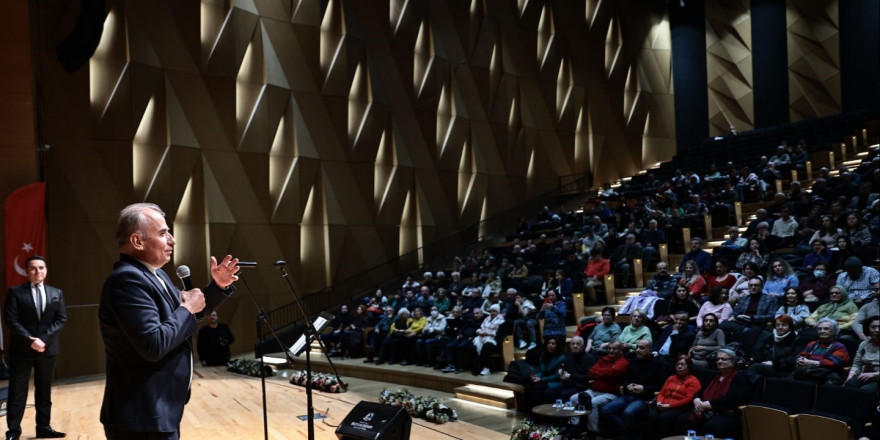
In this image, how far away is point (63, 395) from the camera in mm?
8781

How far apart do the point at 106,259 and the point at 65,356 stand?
67.7 inches

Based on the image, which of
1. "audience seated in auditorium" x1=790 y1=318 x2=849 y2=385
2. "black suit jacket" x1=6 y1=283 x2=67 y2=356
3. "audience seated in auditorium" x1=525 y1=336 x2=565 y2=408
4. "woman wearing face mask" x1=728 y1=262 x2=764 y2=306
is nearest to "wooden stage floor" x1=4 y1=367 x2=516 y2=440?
"audience seated in auditorium" x1=525 y1=336 x2=565 y2=408

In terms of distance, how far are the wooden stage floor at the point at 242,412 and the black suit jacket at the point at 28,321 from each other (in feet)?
3.71

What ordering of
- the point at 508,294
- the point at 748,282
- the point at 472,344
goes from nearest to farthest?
the point at 748,282
the point at 472,344
the point at 508,294

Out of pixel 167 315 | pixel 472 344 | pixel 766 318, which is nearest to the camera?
pixel 167 315

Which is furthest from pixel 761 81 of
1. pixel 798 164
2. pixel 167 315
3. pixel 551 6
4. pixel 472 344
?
pixel 167 315

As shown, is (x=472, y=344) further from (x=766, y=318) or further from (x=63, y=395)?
(x=63, y=395)

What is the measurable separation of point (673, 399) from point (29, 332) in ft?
16.9

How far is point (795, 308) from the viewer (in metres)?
7.05

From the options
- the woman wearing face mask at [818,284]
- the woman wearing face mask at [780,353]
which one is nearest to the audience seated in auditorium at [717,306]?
the woman wearing face mask at [818,284]

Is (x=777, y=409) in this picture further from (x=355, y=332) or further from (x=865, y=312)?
(x=355, y=332)

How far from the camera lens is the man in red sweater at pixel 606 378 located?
6406mm

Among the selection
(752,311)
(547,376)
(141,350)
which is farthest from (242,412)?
(141,350)

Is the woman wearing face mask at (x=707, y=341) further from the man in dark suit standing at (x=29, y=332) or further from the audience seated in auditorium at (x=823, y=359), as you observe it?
the man in dark suit standing at (x=29, y=332)
